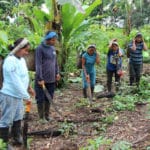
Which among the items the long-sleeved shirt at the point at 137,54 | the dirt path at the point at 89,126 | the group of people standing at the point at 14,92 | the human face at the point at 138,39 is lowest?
the dirt path at the point at 89,126

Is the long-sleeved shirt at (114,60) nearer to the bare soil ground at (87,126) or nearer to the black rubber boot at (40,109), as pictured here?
the bare soil ground at (87,126)

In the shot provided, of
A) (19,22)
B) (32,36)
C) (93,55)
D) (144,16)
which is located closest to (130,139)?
(93,55)

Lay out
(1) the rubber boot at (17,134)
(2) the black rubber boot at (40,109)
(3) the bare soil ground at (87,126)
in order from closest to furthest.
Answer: (1) the rubber boot at (17,134), (3) the bare soil ground at (87,126), (2) the black rubber boot at (40,109)

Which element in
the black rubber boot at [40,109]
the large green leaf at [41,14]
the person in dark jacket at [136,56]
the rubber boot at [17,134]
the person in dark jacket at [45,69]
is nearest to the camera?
the rubber boot at [17,134]

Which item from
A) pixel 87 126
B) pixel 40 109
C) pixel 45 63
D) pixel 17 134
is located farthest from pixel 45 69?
pixel 17 134

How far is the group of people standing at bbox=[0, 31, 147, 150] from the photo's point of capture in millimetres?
5402

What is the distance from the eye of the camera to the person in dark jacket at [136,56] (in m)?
9.74

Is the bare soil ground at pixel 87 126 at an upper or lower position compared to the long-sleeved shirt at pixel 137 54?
lower

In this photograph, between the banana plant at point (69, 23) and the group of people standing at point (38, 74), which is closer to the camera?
the group of people standing at point (38, 74)

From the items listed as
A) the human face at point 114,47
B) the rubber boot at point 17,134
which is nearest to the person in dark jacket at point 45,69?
the rubber boot at point 17,134

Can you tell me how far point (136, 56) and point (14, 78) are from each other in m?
5.27

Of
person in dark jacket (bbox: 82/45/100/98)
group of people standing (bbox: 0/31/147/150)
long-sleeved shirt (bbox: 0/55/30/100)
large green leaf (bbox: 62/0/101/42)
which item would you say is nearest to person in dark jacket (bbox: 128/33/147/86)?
group of people standing (bbox: 0/31/147/150)

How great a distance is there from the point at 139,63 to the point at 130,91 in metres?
0.83

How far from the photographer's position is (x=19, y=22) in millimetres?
14211
